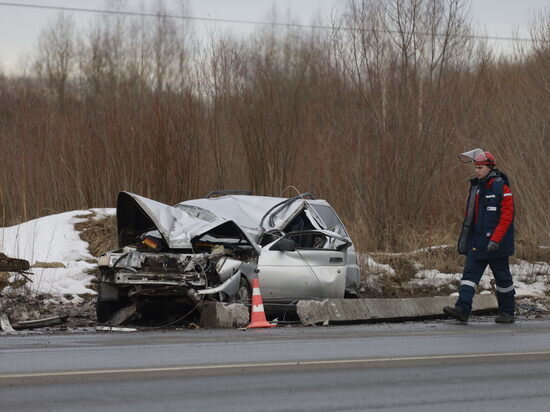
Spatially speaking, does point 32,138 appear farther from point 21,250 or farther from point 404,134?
point 404,134

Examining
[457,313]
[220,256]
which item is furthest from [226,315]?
[457,313]

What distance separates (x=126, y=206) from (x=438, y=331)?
14.2 ft

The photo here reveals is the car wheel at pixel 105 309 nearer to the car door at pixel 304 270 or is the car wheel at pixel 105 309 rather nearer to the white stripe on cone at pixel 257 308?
the white stripe on cone at pixel 257 308

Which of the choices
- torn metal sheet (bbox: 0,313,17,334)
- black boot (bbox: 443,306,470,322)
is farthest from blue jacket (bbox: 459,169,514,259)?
torn metal sheet (bbox: 0,313,17,334)

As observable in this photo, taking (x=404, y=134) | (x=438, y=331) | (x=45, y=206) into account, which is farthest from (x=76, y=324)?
(x=404, y=134)

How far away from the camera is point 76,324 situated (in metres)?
12.0

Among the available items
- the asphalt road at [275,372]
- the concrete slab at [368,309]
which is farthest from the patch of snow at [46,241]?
the asphalt road at [275,372]

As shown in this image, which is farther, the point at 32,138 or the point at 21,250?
the point at 32,138

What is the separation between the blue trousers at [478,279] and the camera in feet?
39.6

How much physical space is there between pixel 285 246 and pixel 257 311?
104cm

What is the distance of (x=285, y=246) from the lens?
1227 centimetres

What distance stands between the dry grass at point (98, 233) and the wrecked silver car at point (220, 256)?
410cm

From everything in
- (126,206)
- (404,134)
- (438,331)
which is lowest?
(438,331)

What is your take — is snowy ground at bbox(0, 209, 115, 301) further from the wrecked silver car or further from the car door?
the car door
